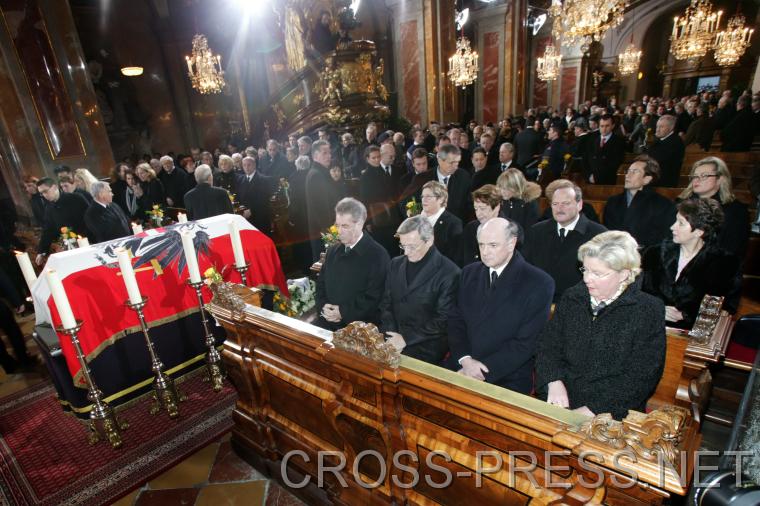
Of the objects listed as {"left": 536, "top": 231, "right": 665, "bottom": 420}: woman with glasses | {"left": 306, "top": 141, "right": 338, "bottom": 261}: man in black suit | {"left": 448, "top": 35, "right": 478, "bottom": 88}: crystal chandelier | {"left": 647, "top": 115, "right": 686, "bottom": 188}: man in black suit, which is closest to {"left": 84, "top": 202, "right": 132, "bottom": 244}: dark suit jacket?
{"left": 306, "top": 141, "right": 338, "bottom": 261}: man in black suit

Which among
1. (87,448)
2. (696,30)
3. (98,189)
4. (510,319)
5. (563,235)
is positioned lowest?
(87,448)

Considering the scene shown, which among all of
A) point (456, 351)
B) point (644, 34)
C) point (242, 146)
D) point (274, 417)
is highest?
point (644, 34)

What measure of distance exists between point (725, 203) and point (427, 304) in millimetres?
2791

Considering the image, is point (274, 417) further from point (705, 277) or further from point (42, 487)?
point (705, 277)

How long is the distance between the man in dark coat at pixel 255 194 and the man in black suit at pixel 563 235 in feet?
16.6

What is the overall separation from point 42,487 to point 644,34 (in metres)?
29.0

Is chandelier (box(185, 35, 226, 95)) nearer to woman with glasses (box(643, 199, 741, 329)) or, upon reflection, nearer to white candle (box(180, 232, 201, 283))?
white candle (box(180, 232, 201, 283))

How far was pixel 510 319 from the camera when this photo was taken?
232 centimetres

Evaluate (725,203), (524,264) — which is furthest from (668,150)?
(524,264)

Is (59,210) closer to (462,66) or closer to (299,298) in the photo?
(299,298)

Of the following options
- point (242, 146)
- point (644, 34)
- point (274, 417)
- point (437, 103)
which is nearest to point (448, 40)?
point (437, 103)

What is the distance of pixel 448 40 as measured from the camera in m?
12.3

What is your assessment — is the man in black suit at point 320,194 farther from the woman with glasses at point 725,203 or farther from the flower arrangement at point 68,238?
the woman with glasses at point 725,203

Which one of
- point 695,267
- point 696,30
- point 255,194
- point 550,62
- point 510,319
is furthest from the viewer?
point 550,62
